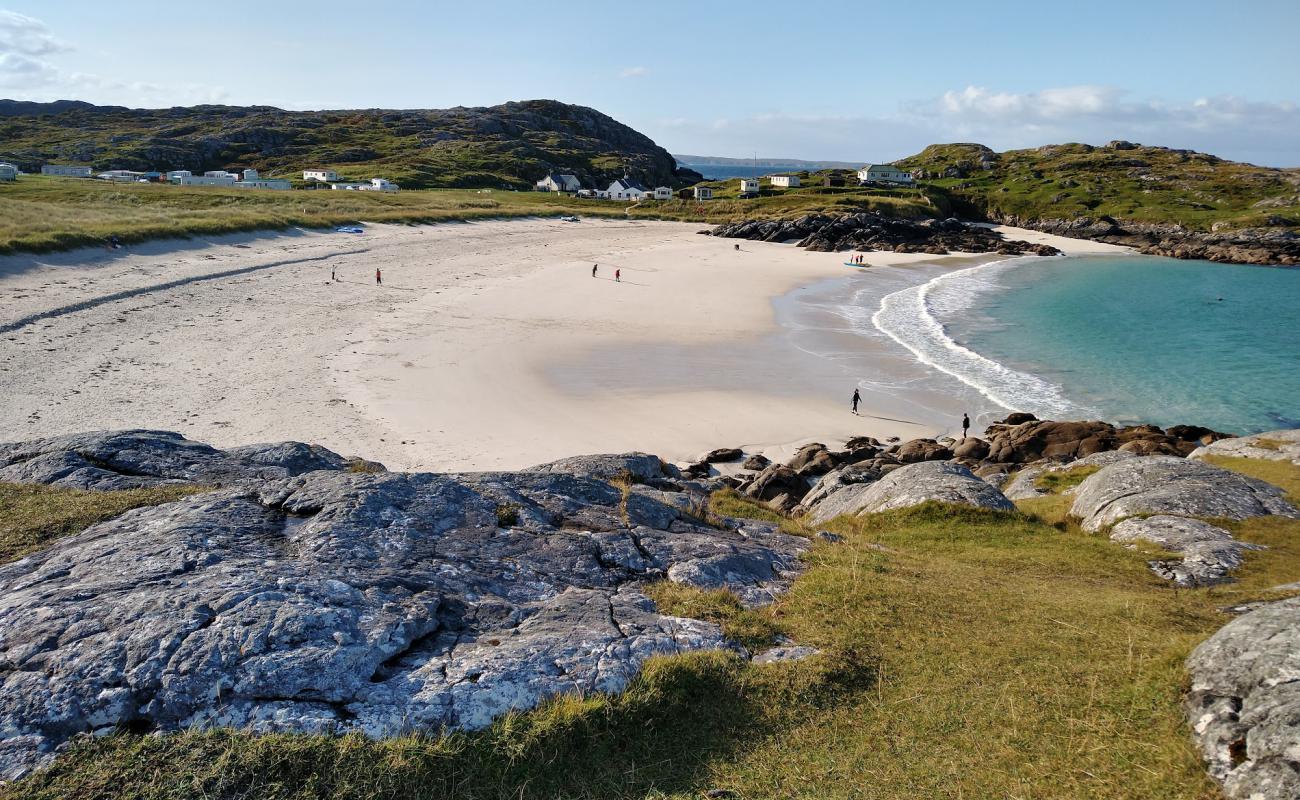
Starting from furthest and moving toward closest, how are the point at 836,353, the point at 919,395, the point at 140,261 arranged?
the point at 140,261 < the point at 836,353 < the point at 919,395

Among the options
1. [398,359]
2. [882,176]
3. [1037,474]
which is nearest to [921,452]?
[1037,474]

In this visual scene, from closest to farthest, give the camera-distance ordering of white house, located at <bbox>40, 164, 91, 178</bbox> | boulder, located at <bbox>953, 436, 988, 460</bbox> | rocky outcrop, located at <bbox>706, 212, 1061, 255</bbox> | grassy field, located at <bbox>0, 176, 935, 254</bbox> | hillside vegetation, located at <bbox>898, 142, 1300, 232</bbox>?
boulder, located at <bbox>953, 436, 988, 460</bbox> < grassy field, located at <bbox>0, 176, 935, 254</bbox> < rocky outcrop, located at <bbox>706, 212, 1061, 255</bbox> < white house, located at <bbox>40, 164, 91, 178</bbox> < hillside vegetation, located at <bbox>898, 142, 1300, 232</bbox>

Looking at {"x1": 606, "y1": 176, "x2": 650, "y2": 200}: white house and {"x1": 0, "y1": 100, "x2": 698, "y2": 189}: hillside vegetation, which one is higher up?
{"x1": 0, "y1": 100, "x2": 698, "y2": 189}: hillside vegetation

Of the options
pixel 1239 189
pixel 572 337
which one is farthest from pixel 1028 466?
A: pixel 1239 189

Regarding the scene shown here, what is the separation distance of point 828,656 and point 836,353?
116 ft

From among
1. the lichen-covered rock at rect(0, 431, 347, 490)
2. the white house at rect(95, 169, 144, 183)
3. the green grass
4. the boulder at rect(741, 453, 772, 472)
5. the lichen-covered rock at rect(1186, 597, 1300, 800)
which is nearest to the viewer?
the lichen-covered rock at rect(1186, 597, 1300, 800)

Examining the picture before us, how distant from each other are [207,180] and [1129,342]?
403 feet

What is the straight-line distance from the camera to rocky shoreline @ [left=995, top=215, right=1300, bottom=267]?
93.5m

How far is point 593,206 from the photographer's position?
398ft

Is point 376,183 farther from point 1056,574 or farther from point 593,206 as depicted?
point 1056,574

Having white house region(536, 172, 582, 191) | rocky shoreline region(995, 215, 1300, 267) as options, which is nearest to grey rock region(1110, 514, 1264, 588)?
rocky shoreline region(995, 215, 1300, 267)

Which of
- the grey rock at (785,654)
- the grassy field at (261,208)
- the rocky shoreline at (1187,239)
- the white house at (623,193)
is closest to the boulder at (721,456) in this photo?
the grey rock at (785,654)

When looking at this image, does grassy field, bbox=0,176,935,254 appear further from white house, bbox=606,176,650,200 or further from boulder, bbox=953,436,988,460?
boulder, bbox=953,436,988,460

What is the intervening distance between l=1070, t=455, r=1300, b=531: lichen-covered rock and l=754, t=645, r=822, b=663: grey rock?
11171mm
